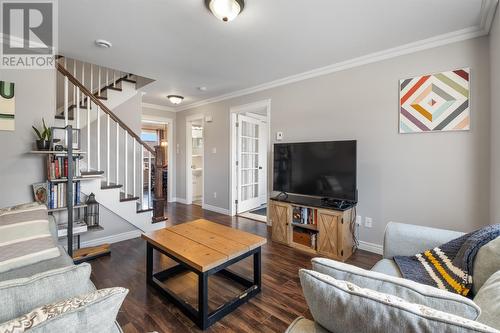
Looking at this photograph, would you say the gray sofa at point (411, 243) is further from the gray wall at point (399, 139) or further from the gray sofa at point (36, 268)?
the gray sofa at point (36, 268)

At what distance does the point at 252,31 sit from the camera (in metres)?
2.32

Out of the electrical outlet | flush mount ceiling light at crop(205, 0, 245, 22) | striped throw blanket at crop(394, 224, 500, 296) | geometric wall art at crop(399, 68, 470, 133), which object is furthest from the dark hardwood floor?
flush mount ceiling light at crop(205, 0, 245, 22)

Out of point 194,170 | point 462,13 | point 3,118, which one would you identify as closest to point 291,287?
point 462,13

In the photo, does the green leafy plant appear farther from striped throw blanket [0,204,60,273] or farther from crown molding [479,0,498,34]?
crown molding [479,0,498,34]

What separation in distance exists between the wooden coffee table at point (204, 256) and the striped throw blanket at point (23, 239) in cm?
72

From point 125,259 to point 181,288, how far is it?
99 cm

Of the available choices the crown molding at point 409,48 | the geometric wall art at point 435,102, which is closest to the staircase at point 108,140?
the crown molding at point 409,48

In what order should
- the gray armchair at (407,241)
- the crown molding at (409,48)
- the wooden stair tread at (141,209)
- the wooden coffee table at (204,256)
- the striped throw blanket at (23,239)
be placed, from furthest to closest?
the wooden stair tread at (141,209)
the crown molding at (409,48)
the wooden coffee table at (204,256)
the gray armchair at (407,241)
the striped throw blanket at (23,239)

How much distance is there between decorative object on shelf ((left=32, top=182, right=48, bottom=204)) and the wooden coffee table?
140 centimetres

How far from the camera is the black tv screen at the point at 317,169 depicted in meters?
2.79

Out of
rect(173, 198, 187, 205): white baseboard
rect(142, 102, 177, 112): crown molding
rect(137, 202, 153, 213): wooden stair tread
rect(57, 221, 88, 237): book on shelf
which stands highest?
rect(142, 102, 177, 112): crown molding

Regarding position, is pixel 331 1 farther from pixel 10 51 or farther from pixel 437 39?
pixel 10 51

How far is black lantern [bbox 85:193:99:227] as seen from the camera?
288 cm

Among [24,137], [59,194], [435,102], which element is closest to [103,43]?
[24,137]
